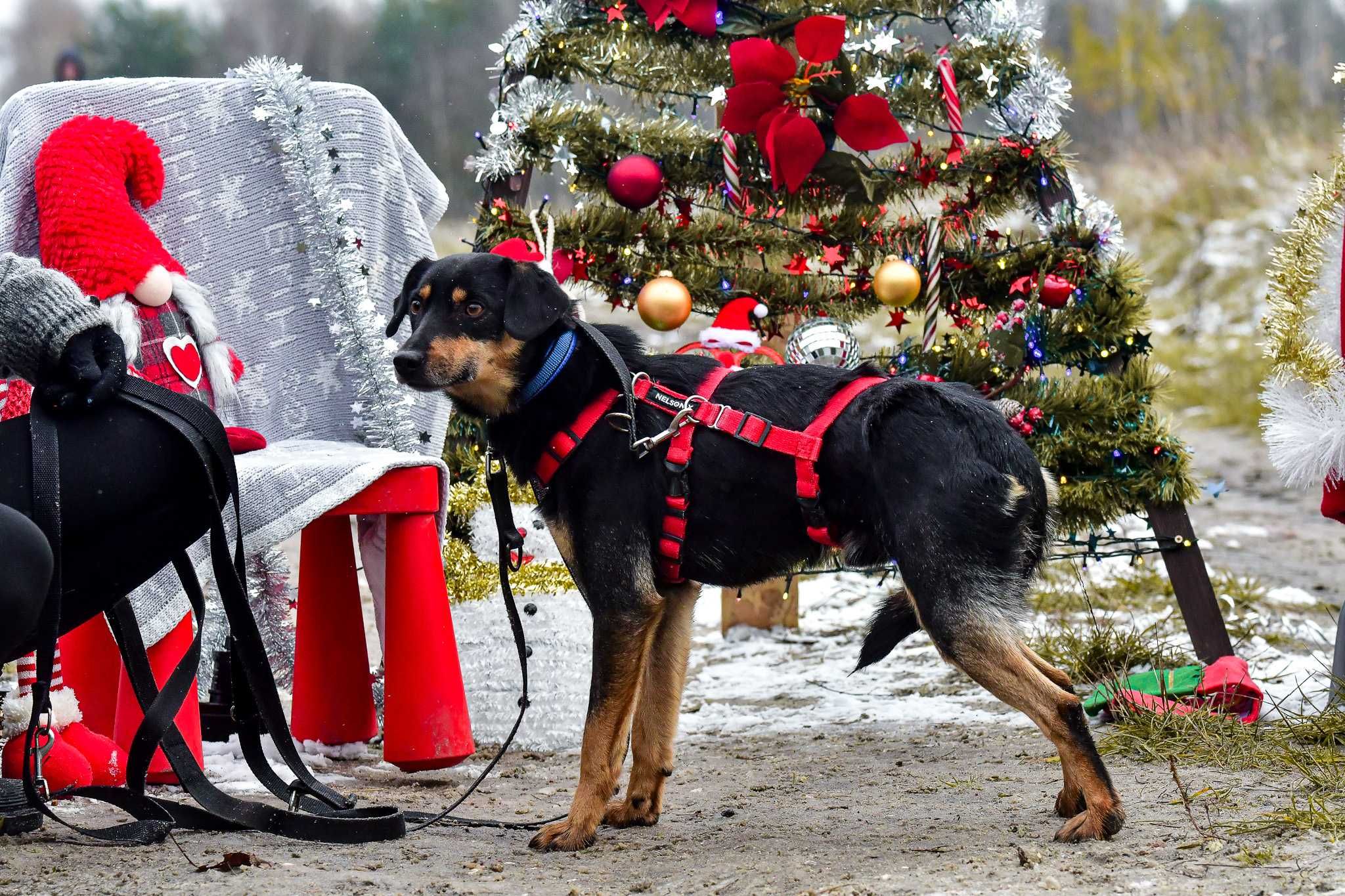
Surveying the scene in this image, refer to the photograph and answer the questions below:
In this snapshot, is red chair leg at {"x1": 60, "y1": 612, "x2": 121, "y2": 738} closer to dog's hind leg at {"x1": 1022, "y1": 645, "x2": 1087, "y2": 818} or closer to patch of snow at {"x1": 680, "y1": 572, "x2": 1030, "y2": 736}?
patch of snow at {"x1": 680, "y1": 572, "x2": 1030, "y2": 736}

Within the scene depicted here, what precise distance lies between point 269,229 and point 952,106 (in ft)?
7.57

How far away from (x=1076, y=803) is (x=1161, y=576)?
3343 mm

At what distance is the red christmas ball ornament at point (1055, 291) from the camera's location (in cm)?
412

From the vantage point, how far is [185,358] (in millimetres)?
3498

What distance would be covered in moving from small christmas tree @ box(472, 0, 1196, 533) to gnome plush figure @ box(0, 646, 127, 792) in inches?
76.4

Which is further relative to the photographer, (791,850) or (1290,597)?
(1290,597)

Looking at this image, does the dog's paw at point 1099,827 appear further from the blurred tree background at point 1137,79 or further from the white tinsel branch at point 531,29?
the blurred tree background at point 1137,79

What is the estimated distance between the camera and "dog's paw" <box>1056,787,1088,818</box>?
2.83 m

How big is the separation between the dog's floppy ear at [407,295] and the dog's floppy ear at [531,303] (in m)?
0.28

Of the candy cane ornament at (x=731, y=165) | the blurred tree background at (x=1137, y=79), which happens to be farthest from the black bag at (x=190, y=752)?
the blurred tree background at (x=1137, y=79)

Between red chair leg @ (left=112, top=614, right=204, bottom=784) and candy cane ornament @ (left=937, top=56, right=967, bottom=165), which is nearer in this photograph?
red chair leg @ (left=112, top=614, right=204, bottom=784)

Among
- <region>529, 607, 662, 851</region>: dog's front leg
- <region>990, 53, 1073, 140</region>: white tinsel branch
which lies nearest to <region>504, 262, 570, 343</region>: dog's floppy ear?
<region>529, 607, 662, 851</region>: dog's front leg

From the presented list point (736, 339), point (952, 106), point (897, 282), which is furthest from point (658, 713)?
point (952, 106)

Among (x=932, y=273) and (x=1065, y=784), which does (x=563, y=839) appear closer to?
(x=1065, y=784)
